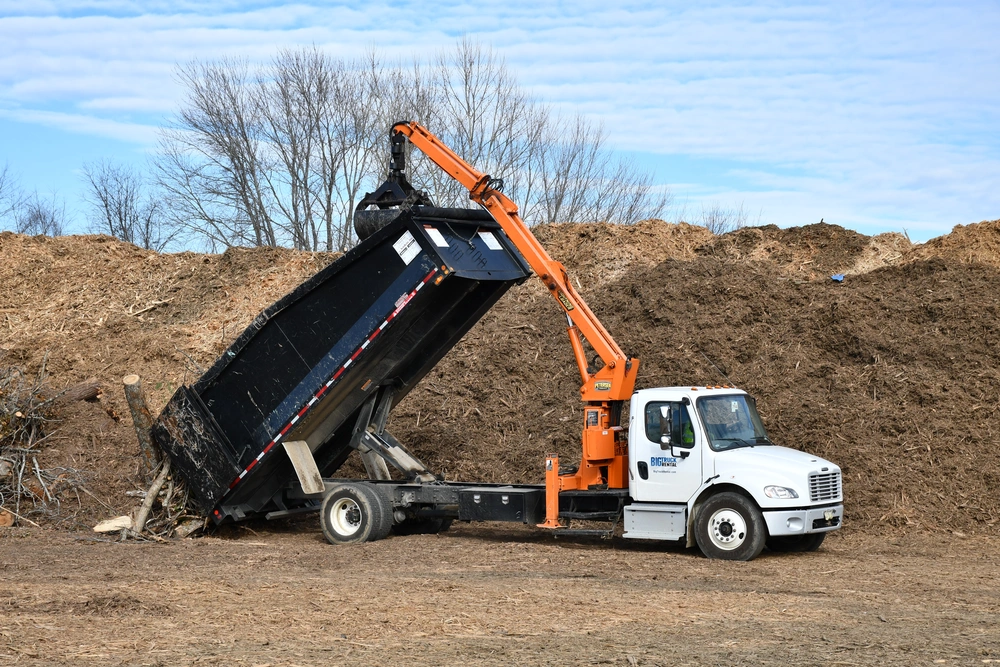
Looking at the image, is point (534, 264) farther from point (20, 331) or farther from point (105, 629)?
point (20, 331)

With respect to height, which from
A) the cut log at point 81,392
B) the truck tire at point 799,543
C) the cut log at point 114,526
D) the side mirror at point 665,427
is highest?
the cut log at point 81,392

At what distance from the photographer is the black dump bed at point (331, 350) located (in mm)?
12023

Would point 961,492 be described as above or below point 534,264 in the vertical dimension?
below

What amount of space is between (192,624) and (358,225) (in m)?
5.85

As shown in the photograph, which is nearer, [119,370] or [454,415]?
[454,415]

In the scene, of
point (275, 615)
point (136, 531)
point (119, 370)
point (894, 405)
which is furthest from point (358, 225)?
point (119, 370)

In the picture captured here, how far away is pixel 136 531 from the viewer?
43.0 feet

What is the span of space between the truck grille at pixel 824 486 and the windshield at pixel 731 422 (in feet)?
2.89

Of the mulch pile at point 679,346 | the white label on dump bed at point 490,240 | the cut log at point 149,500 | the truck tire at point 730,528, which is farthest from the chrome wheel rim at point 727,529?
the cut log at point 149,500

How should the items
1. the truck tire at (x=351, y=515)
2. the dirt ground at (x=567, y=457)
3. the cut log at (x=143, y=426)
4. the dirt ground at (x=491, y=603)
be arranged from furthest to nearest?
1. the cut log at (x=143, y=426)
2. the truck tire at (x=351, y=515)
3. the dirt ground at (x=567, y=457)
4. the dirt ground at (x=491, y=603)

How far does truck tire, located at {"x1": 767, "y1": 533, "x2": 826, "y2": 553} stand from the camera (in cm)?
1204

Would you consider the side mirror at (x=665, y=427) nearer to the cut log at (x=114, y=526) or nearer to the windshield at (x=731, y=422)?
the windshield at (x=731, y=422)

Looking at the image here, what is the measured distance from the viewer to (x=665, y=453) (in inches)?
464

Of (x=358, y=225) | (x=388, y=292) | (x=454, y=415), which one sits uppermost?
(x=358, y=225)
